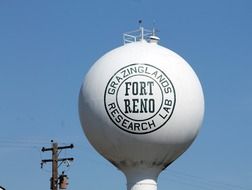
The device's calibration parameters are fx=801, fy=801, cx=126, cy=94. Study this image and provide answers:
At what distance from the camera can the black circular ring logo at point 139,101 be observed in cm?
2281

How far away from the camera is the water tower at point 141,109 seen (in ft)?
75.0

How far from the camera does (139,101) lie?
74.8ft

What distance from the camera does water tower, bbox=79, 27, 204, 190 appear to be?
22859mm

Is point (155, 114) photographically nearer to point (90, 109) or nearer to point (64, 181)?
point (90, 109)

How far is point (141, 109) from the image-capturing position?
22797mm

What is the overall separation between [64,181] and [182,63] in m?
13.9

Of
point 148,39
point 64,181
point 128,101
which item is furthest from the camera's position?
point 64,181

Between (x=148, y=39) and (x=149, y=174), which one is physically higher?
(x=148, y=39)

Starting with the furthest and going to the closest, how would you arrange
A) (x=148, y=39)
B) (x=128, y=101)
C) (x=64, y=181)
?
(x=64, y=181), (x=148, y=39), (x=128, y=101)

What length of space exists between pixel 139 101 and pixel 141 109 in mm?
Result: 235

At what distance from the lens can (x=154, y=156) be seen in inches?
926

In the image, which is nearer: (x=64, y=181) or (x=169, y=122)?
(x=169, y=122)

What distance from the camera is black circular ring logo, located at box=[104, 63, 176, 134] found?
2281 centimetres

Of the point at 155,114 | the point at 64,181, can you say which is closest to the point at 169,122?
the point at 155,114
